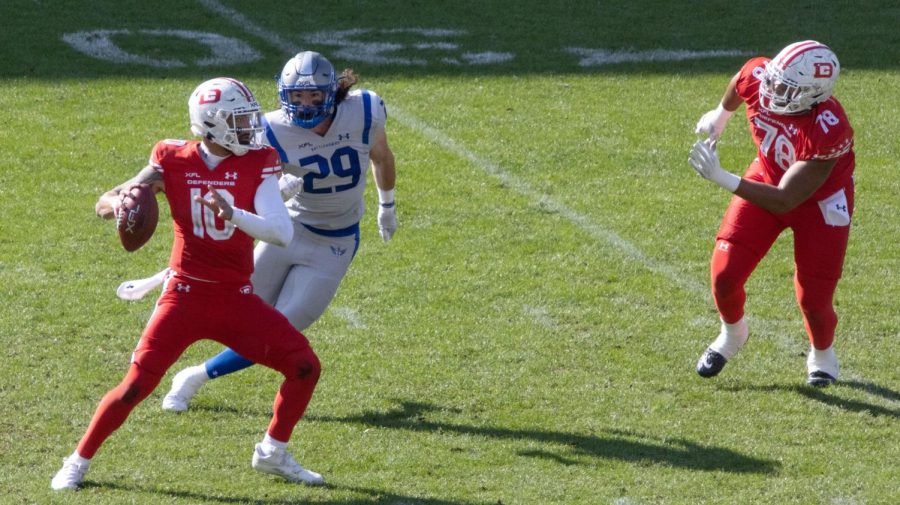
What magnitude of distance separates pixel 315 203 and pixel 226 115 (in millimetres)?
1034

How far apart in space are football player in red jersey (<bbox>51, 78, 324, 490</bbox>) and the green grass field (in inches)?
16.9

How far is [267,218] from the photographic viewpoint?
480 cm

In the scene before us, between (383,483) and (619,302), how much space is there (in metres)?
2.39

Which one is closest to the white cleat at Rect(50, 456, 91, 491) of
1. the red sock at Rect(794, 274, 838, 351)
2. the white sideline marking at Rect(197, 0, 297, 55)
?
the red sock at Rect(794, 274, 838, 351)

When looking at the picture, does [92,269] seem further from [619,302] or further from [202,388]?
[619,302]

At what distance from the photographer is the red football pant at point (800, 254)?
19.8 feet

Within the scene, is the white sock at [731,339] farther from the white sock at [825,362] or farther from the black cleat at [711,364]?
the white sock at [825,362]

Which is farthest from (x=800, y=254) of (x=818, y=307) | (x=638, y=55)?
(x=638, y=55)

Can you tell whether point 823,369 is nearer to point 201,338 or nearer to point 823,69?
point 823,69

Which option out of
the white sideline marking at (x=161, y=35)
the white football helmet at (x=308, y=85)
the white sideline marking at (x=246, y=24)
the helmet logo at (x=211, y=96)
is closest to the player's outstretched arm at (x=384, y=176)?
the white football helmet at (x=308, y=85)

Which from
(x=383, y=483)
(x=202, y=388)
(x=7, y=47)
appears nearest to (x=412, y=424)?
(x=383, y=483)

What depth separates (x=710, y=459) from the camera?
5.46 metres

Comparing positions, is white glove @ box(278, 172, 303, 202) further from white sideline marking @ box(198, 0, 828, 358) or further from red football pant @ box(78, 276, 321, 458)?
white sideline marking @ box(198, 0, 828, 358)

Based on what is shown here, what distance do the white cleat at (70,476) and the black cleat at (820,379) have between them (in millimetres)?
3249
